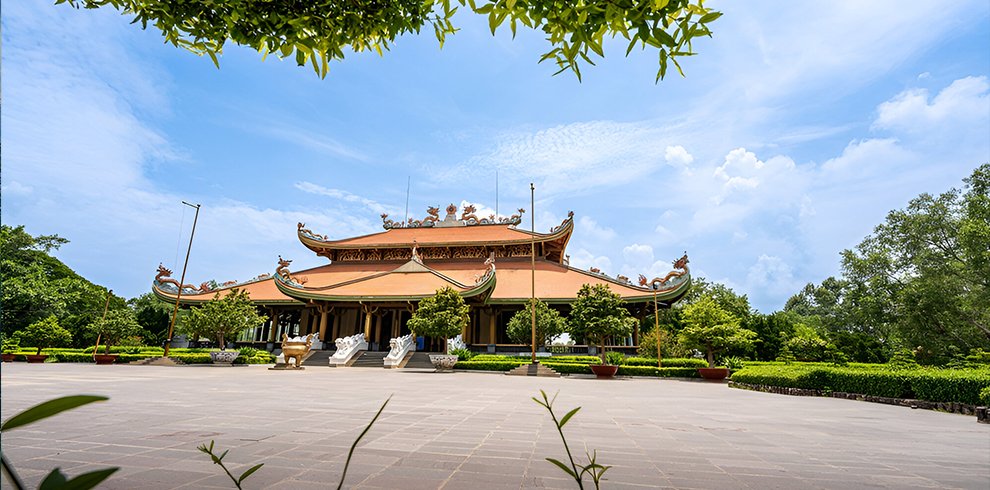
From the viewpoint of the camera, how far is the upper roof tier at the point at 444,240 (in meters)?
29.9

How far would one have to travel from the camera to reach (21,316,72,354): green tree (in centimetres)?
2214

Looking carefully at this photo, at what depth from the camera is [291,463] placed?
141 inches

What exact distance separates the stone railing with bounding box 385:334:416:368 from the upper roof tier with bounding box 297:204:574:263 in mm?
8851

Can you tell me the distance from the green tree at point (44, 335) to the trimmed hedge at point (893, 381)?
28.8 meters

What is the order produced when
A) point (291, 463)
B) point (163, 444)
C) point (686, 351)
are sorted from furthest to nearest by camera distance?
1. point (686, 351)
2. point (163, 444)
3. point (291, 463)

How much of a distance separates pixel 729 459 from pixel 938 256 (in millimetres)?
28574

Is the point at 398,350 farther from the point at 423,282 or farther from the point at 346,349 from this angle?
the point at 423,282

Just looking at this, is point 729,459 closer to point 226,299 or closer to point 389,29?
point 389,29

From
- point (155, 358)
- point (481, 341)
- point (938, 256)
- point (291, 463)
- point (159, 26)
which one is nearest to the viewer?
point (159, 26)

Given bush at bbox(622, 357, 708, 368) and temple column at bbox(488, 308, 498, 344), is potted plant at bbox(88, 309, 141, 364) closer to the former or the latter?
temple column at bbox(488, 308, 498, 344)

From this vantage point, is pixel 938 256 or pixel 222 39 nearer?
pixel 222 39

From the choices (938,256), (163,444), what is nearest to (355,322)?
(163,444)

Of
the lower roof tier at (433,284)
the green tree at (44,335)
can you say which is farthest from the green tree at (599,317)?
the green tree at (44,335)

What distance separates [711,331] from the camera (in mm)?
18984
